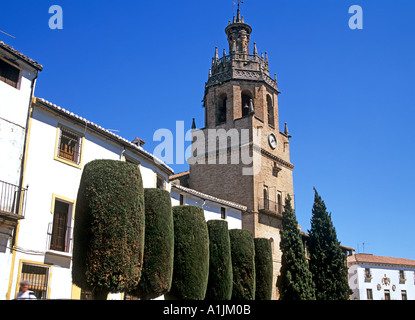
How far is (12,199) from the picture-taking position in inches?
566

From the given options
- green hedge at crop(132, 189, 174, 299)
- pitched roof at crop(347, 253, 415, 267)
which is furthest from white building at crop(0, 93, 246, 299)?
pitched roof at crop(347, 253, 415, 267)

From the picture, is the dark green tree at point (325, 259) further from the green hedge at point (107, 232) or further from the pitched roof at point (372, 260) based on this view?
the green hedge at point (107, 232)

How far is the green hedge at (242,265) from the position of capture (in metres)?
22.6

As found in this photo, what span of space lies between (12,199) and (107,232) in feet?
12.1

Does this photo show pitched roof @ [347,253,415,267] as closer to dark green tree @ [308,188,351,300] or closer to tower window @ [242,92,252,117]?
dark green tree @ [308,188,351,300]

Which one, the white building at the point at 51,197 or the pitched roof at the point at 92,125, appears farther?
the pitched roof at the point at 92,125

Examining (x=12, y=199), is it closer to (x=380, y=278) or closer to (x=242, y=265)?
(x=242, y=265)

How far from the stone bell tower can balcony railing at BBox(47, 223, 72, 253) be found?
1733 cm

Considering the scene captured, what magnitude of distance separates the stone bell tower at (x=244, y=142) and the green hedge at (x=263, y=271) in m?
5.04

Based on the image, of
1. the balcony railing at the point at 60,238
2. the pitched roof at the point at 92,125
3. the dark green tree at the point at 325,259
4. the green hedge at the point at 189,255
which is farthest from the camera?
the dark green tree at the point at 325,259

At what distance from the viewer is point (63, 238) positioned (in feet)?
52.9

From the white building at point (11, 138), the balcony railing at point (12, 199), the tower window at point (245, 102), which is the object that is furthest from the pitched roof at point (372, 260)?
the white building at point (11, 138)

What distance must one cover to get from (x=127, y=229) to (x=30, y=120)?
5.71m
